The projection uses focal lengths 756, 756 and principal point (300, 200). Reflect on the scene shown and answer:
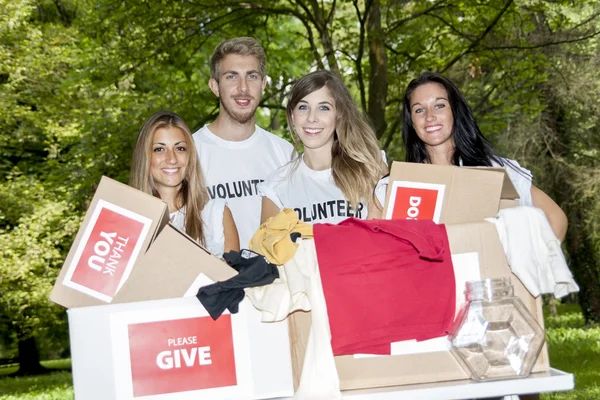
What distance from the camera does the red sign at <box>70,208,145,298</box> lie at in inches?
91.3

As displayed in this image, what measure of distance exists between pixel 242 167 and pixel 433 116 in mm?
1057

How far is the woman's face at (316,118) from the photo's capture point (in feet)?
10.9

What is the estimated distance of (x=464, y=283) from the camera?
86.2 inches

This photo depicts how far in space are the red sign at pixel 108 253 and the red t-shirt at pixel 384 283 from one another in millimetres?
599

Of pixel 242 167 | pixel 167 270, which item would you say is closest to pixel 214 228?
pixel 242 167

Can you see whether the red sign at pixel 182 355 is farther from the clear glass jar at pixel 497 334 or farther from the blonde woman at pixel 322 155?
the blonde woman at pixel 322 155

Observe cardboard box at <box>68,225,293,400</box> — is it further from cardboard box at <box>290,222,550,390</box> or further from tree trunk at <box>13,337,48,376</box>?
tree trunk at <box>13,337,48,376</box>

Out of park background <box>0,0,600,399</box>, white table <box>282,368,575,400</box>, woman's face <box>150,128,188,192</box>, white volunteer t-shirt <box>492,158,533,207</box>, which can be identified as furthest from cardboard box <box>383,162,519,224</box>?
park background <box>0,0,600,399</box>

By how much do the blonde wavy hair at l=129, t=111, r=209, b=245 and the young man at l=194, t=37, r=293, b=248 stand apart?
1.09 feet

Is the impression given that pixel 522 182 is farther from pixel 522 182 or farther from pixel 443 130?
pixel 443 130

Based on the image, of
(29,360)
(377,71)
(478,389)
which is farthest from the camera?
(29,360)

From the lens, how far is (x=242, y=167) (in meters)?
3.82

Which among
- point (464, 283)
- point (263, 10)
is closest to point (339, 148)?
point (464, 283)

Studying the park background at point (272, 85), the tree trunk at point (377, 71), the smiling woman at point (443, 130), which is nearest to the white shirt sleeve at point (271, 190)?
the smiling woman at point (443, 130)
